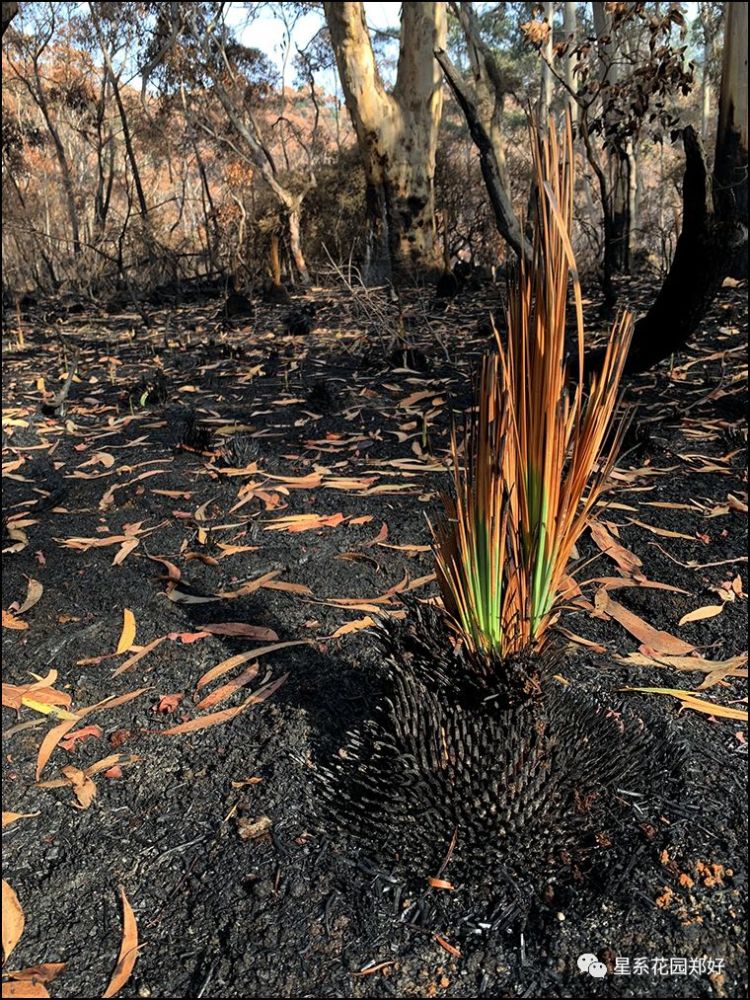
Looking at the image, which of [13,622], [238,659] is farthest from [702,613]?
[13,622]

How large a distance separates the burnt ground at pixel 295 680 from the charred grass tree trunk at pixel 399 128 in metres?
4.53

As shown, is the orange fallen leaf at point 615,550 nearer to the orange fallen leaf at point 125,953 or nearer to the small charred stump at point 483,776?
the small charred stump at point 483,776

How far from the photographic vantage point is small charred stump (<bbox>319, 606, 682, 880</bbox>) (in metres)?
1.34

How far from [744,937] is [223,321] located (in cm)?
571

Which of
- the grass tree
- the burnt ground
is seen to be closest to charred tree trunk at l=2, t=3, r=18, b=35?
the burnt ground

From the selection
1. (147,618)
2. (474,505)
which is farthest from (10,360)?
(474,505)

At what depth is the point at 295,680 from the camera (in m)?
1.84

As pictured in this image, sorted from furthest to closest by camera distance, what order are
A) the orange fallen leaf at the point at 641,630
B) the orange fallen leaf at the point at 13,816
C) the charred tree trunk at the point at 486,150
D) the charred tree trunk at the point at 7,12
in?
1. the charred tree trunk at the point at 7,12
2. the charred tree trunk at the point at 486,150
3. the orange fallen leaf at the point at 641,630
4. the orange fallen leaf at the point at 13,816

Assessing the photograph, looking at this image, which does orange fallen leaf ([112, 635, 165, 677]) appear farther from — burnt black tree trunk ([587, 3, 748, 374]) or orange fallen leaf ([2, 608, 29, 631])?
burnt black tree trunk ([587, 3, 748, 374])

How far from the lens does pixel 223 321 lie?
6207 millimetres

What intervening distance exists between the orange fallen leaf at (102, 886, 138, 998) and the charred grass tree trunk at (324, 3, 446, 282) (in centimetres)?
676

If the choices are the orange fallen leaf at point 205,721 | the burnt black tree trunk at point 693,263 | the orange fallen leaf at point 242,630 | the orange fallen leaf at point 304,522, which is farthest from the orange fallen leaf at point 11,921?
the burnt black tree trunk at point 693,263

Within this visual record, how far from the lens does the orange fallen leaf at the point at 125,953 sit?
1.21 meters

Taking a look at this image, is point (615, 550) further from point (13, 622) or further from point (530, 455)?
point (13, 622)
